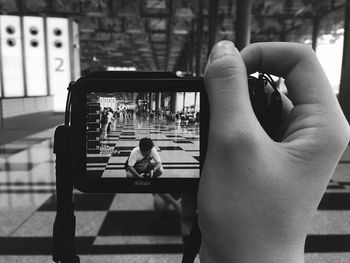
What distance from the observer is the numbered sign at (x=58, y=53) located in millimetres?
6742

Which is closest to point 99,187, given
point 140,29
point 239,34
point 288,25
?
point 239,34

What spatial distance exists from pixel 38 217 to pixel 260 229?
6.04 feet

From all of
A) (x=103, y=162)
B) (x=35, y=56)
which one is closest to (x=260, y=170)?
(x=103, y=162)

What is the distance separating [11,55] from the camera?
21.7ft

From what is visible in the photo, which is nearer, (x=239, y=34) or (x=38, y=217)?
(x=38, y=217)

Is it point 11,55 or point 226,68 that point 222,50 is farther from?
point 11,55

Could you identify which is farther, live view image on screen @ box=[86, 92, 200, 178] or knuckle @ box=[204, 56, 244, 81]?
live view image on screen @ box=[86, 92, 200, 178]

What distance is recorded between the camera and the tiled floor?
156 centimetres

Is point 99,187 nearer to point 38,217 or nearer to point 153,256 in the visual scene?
point 153,256

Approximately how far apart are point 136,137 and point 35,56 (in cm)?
688

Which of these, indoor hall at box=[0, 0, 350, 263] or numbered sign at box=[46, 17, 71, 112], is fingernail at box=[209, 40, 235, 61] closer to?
indoor hall at box=[0, 0, 350, 263]

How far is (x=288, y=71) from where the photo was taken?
0.48m

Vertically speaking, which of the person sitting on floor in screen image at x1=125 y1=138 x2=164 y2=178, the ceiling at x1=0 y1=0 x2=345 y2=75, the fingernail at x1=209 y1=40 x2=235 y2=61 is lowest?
the person sitting on floor in screen image at x1=125 y1=138 x2=164 y2=178

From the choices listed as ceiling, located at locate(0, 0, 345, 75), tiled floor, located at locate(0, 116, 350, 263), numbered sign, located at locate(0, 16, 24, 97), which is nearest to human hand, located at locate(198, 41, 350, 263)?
tiled floor, located at locate(0, 116, 350, 263)
